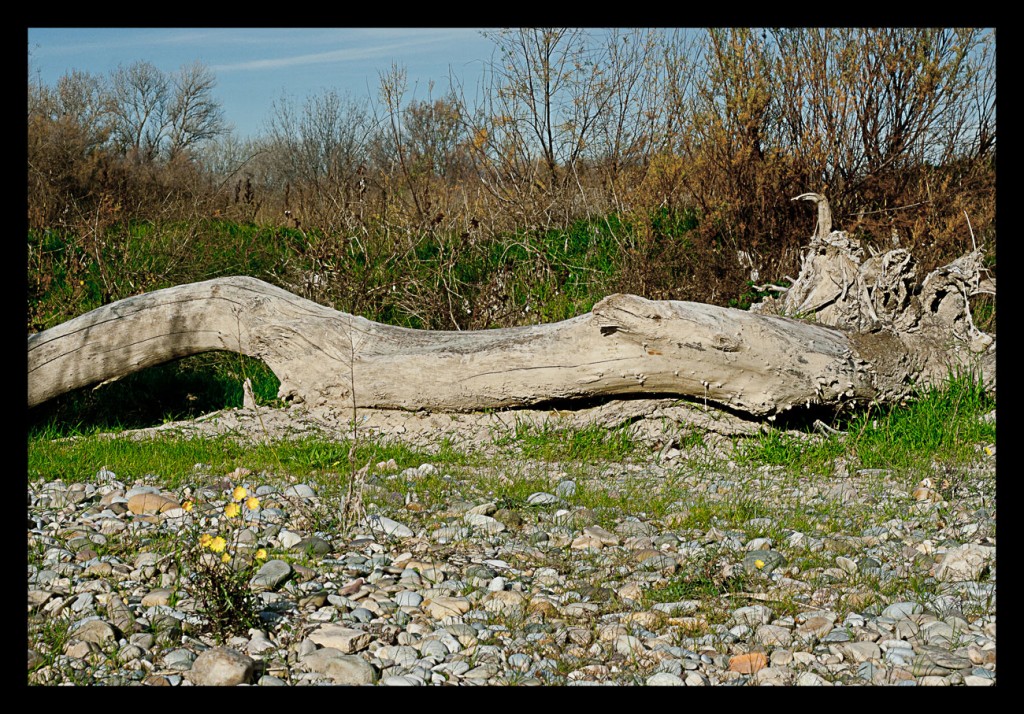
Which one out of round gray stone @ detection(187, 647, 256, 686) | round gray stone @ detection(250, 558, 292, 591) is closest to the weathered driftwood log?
round gray stone @ detection(250, 558, 292, 591)

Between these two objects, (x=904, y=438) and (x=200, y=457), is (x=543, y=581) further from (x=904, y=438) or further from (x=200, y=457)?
(x=904, y=438)

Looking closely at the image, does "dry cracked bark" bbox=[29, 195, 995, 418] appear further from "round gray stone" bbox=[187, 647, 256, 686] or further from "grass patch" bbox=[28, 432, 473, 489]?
"round gray stone" bbox=[187, 647, 256, 686]

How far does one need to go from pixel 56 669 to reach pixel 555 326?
4008mm

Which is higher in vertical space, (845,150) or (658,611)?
(845,150)

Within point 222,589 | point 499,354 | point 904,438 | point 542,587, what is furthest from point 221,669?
point 904,438

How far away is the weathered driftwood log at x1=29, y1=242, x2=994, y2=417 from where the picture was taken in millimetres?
6004

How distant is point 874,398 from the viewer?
6242 millimetres

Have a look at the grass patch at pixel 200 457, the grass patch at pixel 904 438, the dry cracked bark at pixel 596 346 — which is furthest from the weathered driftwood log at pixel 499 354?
the grass patch at pixel 200 457

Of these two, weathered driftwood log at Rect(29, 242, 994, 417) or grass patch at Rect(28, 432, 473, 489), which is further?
weathered driftwood log at Rect(29, 242, 994, 417)

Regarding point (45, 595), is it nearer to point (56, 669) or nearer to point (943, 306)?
point (56, 669)

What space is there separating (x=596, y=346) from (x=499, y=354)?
692mm

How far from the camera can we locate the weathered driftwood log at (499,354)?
236 inches
